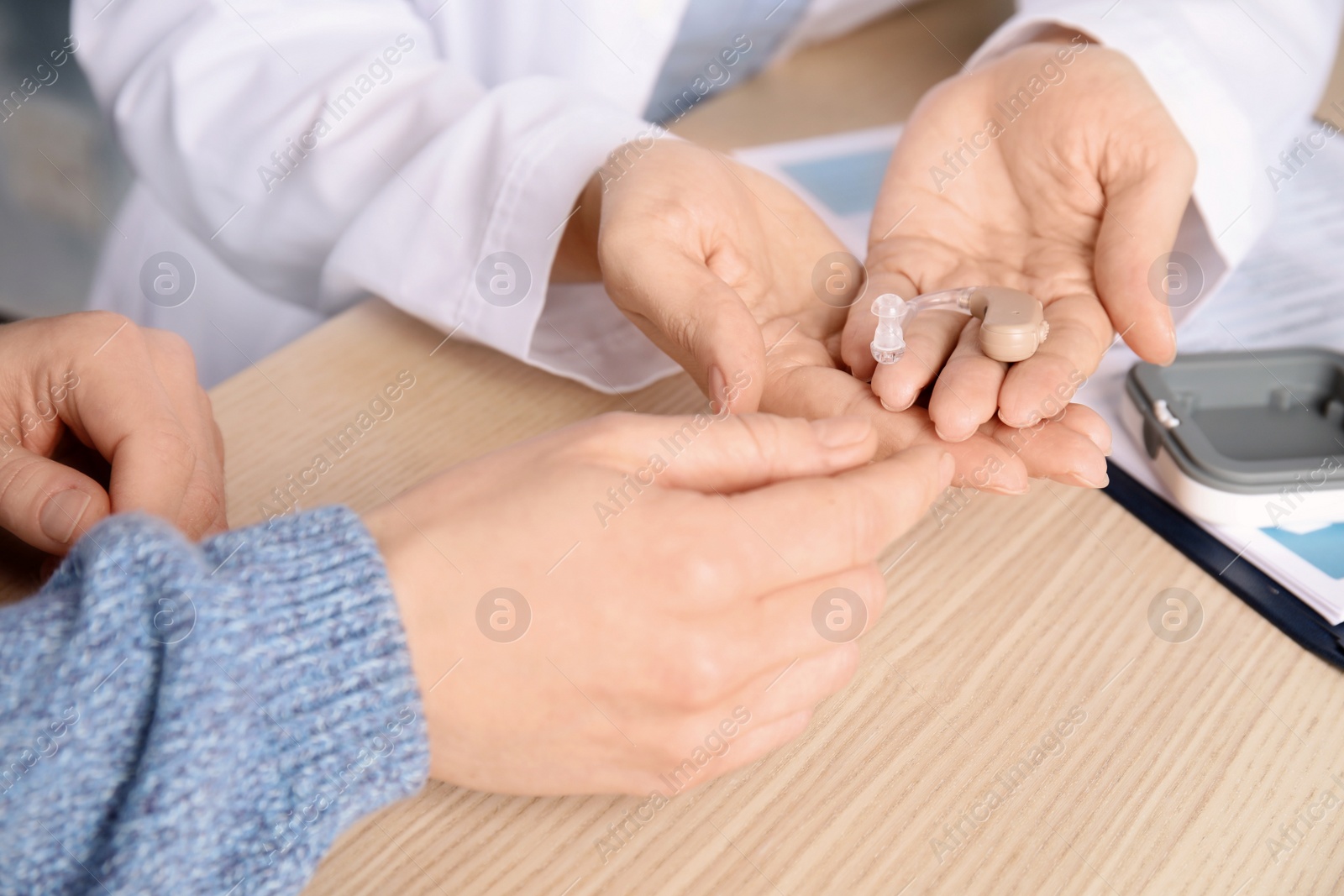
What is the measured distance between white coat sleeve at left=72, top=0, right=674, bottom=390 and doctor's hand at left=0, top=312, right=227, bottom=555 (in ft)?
0.81

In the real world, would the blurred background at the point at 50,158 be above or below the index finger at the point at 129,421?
below

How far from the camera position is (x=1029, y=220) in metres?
0.87

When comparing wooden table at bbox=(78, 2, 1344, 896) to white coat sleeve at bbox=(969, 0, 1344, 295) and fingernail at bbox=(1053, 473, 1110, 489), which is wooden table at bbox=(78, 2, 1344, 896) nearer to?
fingernail at bbox=(1053, 473, 1110, 489)

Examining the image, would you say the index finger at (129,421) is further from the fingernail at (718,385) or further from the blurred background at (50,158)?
the blurred background at (50,158)

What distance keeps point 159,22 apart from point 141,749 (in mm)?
832

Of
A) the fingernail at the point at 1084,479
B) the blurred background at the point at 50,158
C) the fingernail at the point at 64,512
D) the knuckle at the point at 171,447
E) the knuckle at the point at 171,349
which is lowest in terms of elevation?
the blurred background at the point at 50,158

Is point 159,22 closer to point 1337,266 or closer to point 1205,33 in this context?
point 1205,33

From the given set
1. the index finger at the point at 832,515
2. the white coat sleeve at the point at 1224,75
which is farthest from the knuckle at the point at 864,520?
the white coat sleeve at the point at 1224,75

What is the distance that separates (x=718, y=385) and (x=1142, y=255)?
37cm

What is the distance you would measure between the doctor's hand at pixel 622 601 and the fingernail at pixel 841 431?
3 cm

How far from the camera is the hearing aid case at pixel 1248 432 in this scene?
64 centimetres

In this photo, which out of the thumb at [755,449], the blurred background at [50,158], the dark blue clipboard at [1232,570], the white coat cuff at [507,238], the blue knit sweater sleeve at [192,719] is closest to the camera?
the blue knit sweater sleeve at [192,719]

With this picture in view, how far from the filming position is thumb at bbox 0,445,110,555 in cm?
54

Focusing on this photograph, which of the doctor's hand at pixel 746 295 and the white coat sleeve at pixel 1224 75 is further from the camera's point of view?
the white coat sleeve at pixel 1224 75
